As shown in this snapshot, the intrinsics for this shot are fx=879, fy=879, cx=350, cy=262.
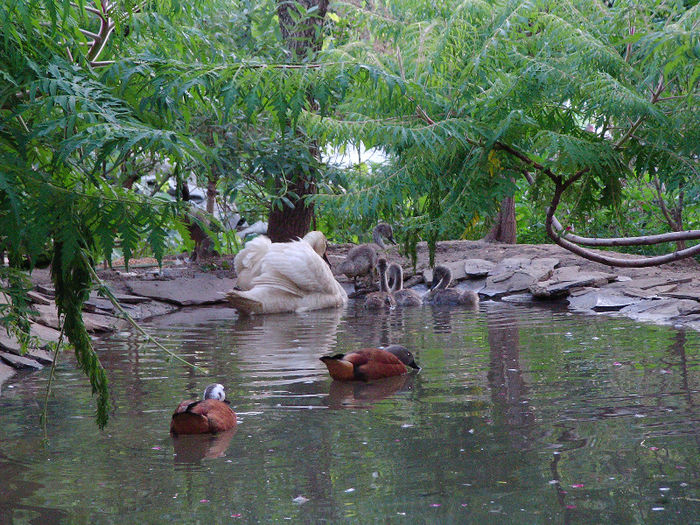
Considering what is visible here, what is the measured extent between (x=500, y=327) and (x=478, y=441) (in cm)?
511

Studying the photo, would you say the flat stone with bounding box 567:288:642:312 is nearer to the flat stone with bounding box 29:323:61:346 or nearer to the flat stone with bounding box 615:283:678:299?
the flat stone with bounding box 615:283:678:299

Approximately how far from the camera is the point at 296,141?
1163 cm

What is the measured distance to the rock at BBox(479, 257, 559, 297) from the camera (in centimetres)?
1330

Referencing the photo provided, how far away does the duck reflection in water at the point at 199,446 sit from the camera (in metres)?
4.78

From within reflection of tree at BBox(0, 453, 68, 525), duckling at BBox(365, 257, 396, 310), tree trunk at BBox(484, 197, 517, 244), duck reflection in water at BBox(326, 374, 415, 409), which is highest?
tree trunk at BBox(484, 197, 517, 244)

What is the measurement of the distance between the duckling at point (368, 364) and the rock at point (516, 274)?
6.35 metres

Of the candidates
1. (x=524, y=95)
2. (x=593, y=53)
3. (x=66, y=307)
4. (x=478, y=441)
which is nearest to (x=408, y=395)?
(x=478, y=441)

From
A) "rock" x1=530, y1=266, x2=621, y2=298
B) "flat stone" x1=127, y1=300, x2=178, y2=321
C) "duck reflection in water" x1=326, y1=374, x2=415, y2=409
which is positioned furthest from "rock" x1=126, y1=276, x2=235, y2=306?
"duck reflection in water" x1=326, y1=374, x2=415, y2=409

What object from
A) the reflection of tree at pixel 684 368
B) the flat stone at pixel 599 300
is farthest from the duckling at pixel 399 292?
the reflection of tree at pixel 684 368

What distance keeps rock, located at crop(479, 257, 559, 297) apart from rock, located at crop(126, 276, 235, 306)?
4.21m

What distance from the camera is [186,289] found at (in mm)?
13797

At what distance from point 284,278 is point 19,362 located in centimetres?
564

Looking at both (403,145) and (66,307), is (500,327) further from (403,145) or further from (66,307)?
(66,307)

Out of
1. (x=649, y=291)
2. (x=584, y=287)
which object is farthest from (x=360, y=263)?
(x=649, y=291)
